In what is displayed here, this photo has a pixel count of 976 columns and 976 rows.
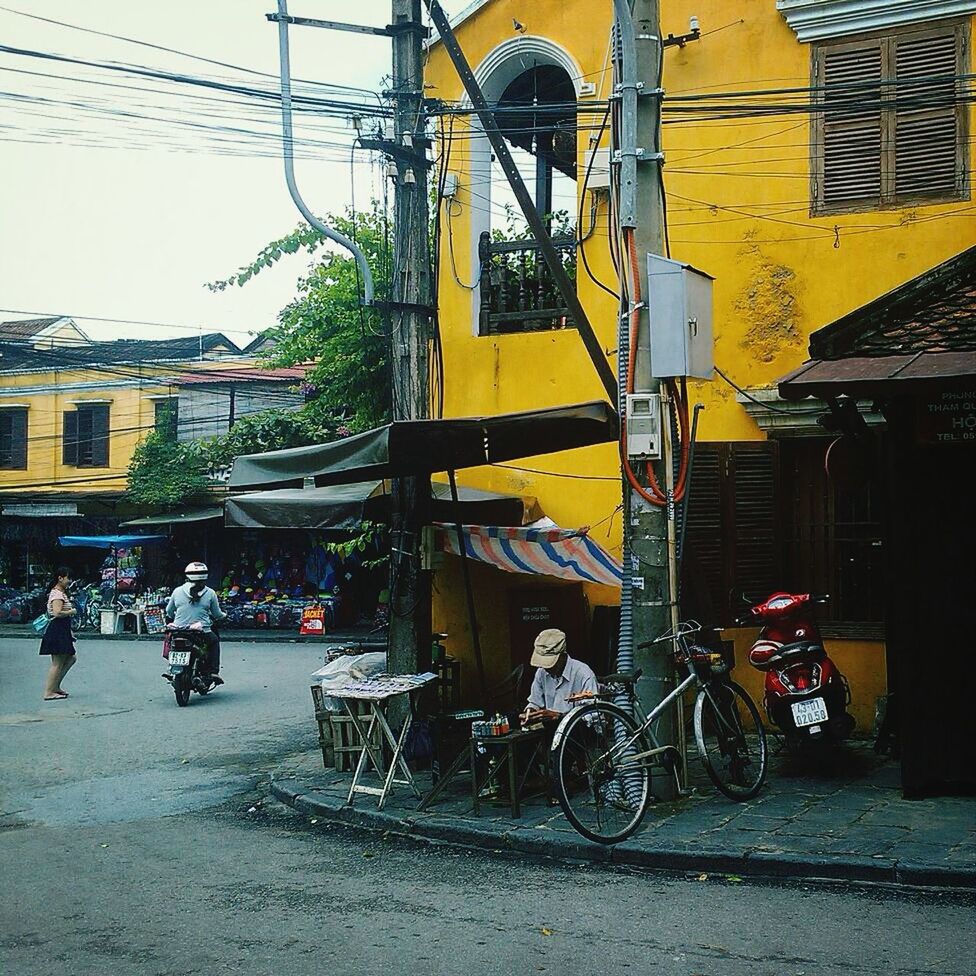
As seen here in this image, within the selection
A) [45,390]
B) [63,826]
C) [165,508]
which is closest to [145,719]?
[63,826]

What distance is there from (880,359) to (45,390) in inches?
1283

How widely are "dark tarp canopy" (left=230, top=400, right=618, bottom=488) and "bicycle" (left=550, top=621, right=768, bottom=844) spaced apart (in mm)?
1660

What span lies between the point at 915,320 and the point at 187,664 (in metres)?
10.8

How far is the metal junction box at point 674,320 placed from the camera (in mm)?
8070

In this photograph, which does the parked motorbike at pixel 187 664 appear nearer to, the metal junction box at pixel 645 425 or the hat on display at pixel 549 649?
the hat on display at pixel 549 649

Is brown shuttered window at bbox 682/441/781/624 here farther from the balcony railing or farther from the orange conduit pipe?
the balcony railing

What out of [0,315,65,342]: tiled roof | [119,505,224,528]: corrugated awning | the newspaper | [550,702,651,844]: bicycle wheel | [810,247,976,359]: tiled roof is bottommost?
[550,702,651,844]: bicycle wheel

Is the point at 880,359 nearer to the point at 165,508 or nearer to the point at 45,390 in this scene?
Answer: the point at 165,508

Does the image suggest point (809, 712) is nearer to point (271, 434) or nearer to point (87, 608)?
point (271, 434)

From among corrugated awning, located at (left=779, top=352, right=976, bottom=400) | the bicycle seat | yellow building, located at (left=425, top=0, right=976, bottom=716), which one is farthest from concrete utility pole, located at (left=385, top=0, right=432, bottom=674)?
corrugated awning, located at (left=779, top=352, right=976, bottom=400)

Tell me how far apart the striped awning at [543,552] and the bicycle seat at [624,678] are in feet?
7.11

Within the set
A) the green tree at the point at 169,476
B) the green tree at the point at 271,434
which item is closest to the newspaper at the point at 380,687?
the green tree at the point at 271,434

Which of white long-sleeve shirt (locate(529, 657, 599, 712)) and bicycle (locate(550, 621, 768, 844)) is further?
white long-sleeve shirt (locate(529, 657, 599, 712))

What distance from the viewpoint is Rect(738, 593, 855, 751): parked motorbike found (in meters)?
8.84
